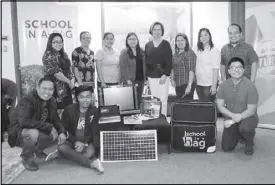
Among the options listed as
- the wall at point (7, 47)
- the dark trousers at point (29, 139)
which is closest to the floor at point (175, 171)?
the dark trousers at point (29, 139)

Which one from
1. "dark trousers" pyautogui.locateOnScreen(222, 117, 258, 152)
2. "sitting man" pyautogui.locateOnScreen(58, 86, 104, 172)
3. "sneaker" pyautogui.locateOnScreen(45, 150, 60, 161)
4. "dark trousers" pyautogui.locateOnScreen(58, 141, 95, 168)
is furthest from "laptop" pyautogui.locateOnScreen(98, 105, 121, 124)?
"dark trousers" pyautogui.locateOnScreen(222, 117, 258, 152)

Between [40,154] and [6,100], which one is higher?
[6,100]

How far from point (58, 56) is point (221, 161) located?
80.8 inches

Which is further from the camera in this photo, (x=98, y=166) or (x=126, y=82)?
(x=126, y=82)

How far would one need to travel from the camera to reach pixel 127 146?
291 cm

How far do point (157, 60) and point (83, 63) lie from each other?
884 millimetres

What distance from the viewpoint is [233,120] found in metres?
3.18

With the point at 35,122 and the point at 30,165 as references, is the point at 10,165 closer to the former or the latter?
the point at 30,165

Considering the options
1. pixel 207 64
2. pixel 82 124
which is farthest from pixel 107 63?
pixel 207 64

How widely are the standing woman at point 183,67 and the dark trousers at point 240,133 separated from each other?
0.75 m

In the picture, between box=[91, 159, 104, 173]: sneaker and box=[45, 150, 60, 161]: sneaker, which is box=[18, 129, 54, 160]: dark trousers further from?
box=[91, 159, 104, 173]: sneaker

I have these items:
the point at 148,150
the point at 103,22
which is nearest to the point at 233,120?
the point at 148,150

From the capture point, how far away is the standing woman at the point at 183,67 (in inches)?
146

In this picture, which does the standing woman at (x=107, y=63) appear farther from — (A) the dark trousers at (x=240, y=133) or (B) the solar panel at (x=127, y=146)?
(A) the dark trousers at (x=240, y=133)
